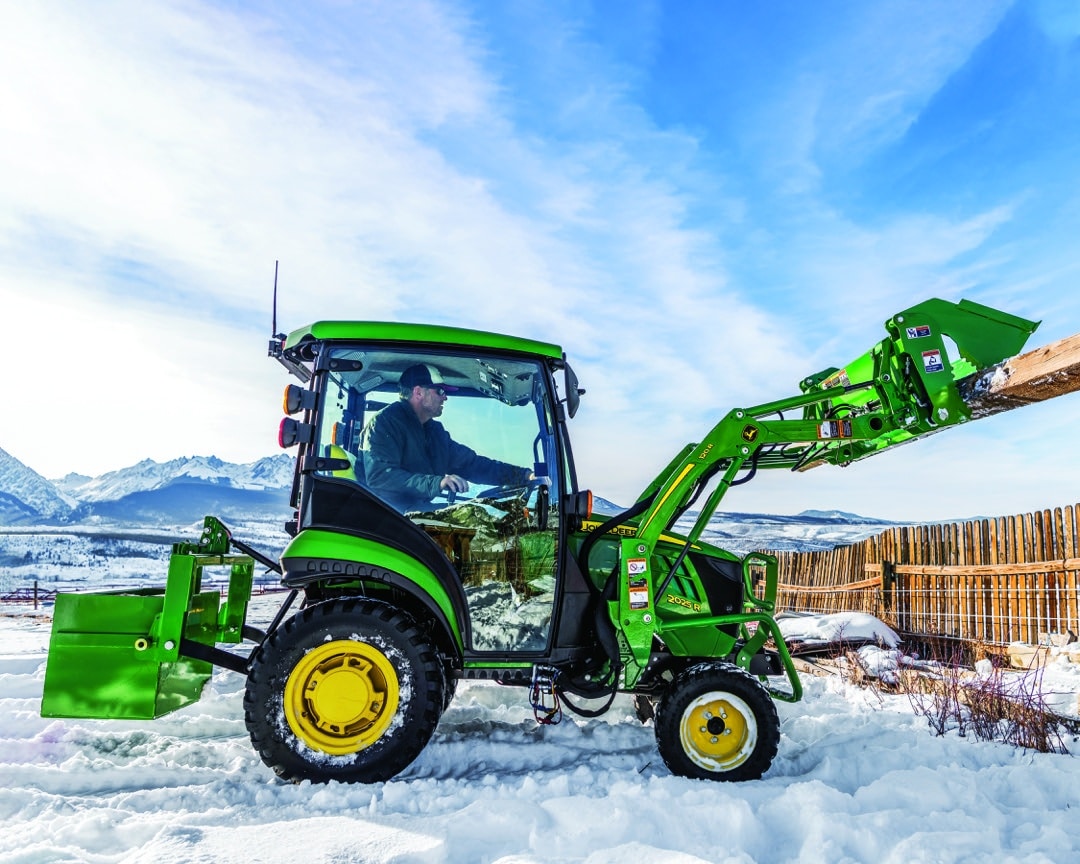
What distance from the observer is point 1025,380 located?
432 cm

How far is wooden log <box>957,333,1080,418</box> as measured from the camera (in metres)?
4.09

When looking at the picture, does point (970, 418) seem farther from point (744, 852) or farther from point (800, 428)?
point (744, 852)

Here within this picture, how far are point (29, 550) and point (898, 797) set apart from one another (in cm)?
11193

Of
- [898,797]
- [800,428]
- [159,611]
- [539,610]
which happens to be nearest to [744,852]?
[898,797]

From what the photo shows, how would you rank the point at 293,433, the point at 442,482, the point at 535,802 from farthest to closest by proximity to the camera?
the point at 442,482, the point at 293,433, the point at 535,802

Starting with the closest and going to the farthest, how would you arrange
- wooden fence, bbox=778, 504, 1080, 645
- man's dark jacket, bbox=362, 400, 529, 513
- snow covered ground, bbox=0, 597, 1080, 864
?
snow covered ground, bbox=0, 597, 1080, 864 → man's dark jacket, bbox=362, 400, 529, 513 → wooden fence, bbox=778, 504, 1080, 645

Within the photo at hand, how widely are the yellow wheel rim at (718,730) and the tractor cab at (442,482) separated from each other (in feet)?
2.66

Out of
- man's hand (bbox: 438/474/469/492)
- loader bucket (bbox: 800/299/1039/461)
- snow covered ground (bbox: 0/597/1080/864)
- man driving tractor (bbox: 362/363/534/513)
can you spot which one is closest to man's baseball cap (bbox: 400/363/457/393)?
man driving tractor (bbox: 362/363/534/513)

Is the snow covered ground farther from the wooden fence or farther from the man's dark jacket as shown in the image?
the wooden fence

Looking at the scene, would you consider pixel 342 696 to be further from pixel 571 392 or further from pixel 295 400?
pixel 571 392

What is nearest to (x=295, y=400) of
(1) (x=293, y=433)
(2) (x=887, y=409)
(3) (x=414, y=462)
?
(1) (x=293, y=433)

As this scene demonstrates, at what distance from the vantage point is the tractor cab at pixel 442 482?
14.5ft

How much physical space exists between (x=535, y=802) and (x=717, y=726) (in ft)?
4.03

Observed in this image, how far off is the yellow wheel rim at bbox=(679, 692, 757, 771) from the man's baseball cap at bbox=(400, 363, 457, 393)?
229 centimetres
